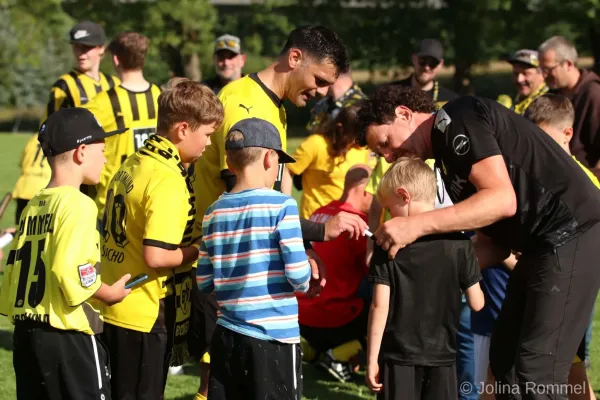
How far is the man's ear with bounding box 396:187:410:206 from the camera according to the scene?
4723 millimetres

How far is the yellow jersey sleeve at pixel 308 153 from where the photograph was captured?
7656 millimetres

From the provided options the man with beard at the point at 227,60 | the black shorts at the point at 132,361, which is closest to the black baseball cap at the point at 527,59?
the man with beard at the point at 227,60

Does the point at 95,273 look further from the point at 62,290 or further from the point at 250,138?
the point at 250,138

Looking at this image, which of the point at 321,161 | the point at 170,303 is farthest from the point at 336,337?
the point at 170,303

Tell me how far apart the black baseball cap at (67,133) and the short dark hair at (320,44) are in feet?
4.08

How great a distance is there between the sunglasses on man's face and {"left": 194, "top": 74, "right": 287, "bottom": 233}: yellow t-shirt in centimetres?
426

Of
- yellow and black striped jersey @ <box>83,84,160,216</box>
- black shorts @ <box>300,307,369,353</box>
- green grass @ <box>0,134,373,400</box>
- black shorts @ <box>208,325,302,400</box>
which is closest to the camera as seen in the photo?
black shorts @ <box>208,325,302,400</box>

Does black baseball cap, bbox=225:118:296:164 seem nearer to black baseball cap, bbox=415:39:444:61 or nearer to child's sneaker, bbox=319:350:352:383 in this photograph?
child's sneaker, bbox=319:350:352:383

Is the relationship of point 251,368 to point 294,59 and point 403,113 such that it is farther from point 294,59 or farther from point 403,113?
point 294,59

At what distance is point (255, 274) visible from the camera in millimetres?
4348

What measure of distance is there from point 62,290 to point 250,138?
1.10 meters

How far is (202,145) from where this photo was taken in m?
5.02

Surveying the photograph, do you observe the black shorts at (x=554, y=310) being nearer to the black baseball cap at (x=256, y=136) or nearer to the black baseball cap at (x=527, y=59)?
the black baseball cap at (x=256, y=136)

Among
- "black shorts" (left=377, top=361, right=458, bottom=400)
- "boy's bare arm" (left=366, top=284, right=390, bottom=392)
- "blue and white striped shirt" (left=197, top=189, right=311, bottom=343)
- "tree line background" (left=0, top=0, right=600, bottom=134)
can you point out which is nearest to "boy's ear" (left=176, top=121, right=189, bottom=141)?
"blue and white striped shirt" (left=197, top=189, right=311, bottom=343)
